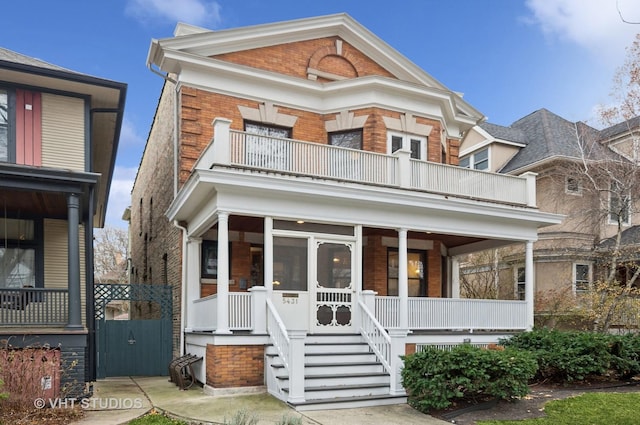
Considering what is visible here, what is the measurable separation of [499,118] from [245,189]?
19892 millimetres

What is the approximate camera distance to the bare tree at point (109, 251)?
45875 millimetres

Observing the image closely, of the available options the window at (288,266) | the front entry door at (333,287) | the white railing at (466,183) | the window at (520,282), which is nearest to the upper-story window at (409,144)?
the white railing at (466,183)

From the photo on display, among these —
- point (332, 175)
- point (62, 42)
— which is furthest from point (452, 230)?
point (62, 42)

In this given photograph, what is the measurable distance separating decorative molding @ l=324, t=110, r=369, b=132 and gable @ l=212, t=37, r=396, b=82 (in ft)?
4.58

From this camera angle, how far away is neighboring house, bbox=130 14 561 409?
1013 centimetres

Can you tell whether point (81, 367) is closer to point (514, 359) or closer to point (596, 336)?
point (514, 359)

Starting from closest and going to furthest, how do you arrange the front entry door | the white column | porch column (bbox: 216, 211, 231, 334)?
porch column (bbox: 216, 211, 231, 334)
the front entry door
the white column

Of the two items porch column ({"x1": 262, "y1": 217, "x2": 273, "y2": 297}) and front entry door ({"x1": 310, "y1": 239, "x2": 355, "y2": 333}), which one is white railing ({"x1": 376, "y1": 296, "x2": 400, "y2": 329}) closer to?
front entry door ({"x1": 310, "y1": 239, "x2": 355, "y2": 333})

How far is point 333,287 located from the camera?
11984 mm

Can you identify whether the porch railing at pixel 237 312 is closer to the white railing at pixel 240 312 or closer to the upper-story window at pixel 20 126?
the white railing at pixel 240 312

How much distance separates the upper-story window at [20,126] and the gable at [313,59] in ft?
15.4

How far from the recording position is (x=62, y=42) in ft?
88.1

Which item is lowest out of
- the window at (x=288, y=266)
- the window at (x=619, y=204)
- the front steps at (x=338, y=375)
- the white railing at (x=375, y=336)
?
the front steps at (x=338, y=375)

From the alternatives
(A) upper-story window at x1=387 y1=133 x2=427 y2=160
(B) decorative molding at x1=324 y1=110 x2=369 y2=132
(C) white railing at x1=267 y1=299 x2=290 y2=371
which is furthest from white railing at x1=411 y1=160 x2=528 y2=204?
(C) white railing at x1=267 y1=299 x2=290 y2=371
